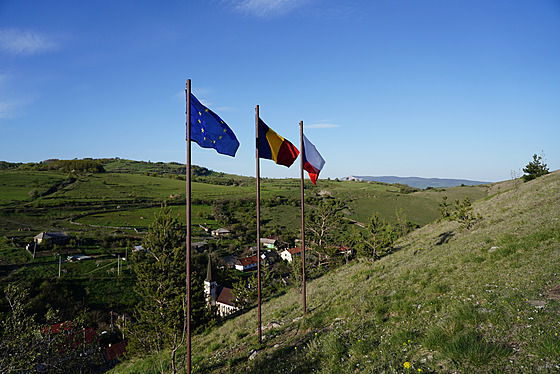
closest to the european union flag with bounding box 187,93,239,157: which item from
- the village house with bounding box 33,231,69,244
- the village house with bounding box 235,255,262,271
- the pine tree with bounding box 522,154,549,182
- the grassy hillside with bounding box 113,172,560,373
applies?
the grassy hillside with bounding box 113,172,560,373

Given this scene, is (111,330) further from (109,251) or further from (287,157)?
(287,157)

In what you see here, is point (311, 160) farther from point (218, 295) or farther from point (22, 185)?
point (22, 185)

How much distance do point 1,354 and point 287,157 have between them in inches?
454

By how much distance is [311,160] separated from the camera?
12.5 metres

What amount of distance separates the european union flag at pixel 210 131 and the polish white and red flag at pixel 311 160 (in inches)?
141

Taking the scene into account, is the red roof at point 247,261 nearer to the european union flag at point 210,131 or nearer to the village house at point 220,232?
the village house at point 220,232

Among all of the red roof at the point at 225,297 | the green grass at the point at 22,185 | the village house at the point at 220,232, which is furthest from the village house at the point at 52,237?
the red roof at the point at 225,297

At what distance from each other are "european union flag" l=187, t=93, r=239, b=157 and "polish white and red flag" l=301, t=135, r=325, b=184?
3570 millimetres

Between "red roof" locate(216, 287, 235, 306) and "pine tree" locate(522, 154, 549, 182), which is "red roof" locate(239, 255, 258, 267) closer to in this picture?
"red roof" locate(216, 287, 235, 306)

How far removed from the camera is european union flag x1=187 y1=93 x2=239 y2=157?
26.9 ft

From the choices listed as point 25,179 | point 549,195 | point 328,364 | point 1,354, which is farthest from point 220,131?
point 25,179

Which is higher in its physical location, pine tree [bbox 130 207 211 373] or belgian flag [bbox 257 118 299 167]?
belgian flag [bbox 257 118 299 167]

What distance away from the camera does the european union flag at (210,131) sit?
8211 mm

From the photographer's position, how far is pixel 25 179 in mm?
121438
